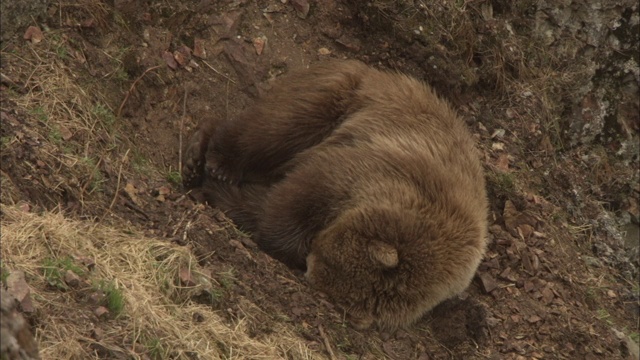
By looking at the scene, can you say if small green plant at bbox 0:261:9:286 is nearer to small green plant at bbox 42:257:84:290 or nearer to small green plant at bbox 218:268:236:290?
small green plant at bbox 42:257:84:290

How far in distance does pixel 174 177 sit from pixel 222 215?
57 cm

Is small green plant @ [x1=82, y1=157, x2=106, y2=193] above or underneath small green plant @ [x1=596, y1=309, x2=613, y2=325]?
above

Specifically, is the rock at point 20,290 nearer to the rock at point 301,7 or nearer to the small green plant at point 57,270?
the small green plant at point 57,270

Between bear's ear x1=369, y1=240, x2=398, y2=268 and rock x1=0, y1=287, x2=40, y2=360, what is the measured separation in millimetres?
2515

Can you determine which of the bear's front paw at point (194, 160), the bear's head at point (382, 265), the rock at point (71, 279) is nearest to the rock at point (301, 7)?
the bear's front paw at point (194, 160)

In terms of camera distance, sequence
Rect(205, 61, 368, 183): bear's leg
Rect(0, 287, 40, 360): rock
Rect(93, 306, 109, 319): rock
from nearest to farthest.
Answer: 1. Rect(0, 287, 40, 360): rock
2. Rect(93, 306, 109, 319): rock
3. Rect(205, 61, 368, 183): bear's leg

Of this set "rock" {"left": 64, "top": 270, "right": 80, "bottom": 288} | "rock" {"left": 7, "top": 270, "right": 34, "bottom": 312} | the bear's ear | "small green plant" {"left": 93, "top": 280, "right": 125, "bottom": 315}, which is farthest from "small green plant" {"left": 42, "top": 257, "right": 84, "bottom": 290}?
the bear's ear

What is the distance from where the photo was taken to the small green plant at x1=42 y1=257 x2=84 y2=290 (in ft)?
15.3

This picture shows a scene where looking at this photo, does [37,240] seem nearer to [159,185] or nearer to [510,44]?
[159,185]

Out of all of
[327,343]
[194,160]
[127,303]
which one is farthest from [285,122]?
[127,303]

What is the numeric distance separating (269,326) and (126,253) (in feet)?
3.15

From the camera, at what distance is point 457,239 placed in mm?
6363

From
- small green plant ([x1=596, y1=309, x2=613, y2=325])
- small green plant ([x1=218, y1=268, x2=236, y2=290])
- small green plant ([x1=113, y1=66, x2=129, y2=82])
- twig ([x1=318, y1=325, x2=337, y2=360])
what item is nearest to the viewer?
small green plant ([x1=218, y1=268, x2=236, y2=290])

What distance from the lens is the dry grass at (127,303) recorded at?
445cm
